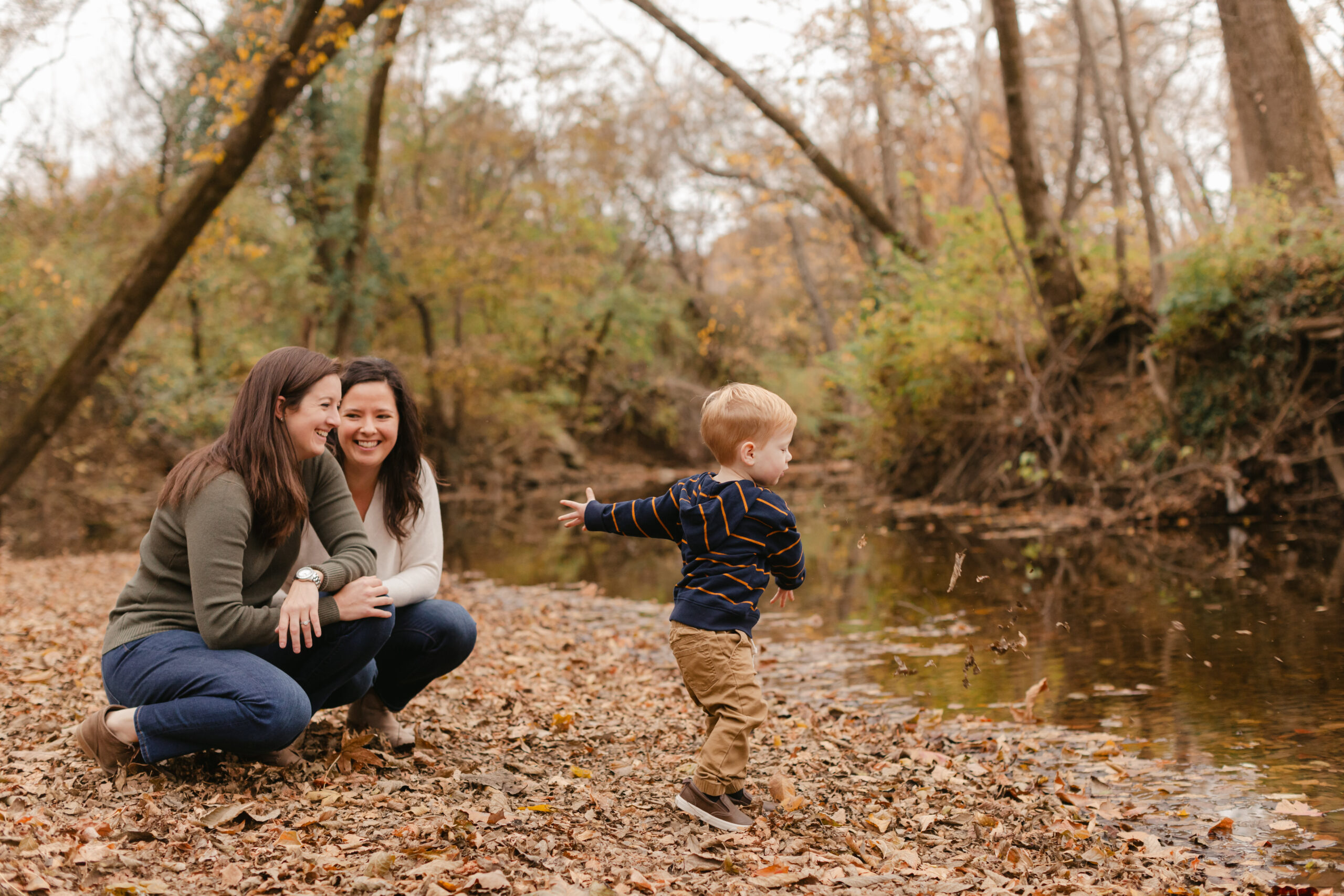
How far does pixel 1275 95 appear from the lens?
36.7ft

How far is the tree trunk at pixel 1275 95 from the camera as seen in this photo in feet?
36.1

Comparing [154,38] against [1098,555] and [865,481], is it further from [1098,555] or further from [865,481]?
[1098,555]

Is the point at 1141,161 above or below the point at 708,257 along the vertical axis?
below

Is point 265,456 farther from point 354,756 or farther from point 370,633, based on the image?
point 354,756

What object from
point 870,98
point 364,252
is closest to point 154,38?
point 364,252

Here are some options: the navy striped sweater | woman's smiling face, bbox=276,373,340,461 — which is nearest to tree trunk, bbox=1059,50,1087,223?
the navy striped sweater

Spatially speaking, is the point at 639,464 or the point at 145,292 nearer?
the point at 145,292

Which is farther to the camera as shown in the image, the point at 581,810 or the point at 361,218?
the point at 361,218

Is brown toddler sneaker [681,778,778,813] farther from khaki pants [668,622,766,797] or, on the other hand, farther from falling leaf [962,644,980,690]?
falling leaf [962,644,980,690]

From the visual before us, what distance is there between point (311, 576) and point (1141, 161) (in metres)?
10.4

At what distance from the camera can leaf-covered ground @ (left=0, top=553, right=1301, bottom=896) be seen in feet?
8.50

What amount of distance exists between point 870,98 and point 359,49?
10.3 metres

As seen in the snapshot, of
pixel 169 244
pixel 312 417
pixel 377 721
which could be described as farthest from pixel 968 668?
pixel 169 244

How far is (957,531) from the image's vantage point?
11211 mm
